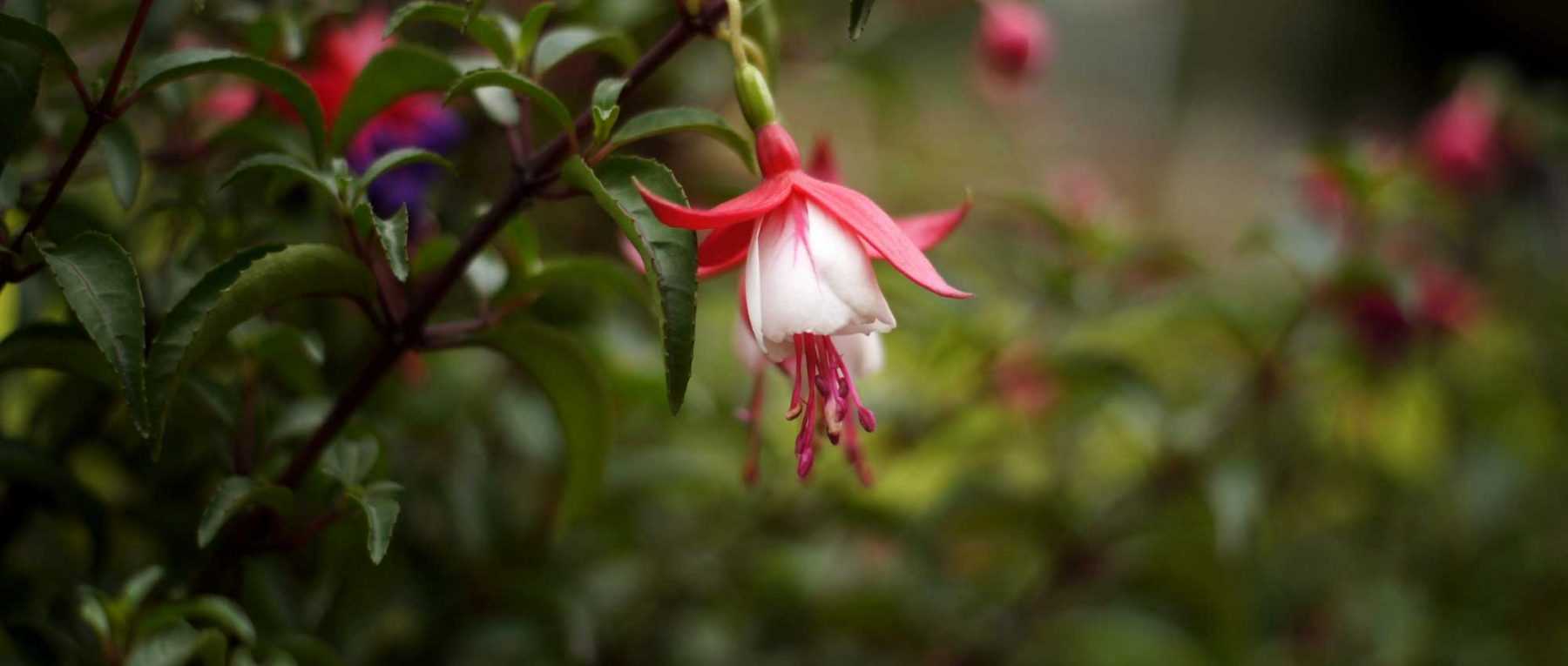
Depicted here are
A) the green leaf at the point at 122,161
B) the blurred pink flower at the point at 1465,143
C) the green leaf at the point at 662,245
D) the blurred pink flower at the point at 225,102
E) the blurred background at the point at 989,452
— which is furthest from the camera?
the blurred pink flower at the point at 1465,143

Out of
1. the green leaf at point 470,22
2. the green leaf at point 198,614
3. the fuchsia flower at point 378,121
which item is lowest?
the green leaf at point 198,614

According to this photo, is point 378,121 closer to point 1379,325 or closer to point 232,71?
point 232,71

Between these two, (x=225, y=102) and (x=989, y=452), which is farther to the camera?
(x=989, y=452)

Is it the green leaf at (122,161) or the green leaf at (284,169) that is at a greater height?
the green leaf at (284,169)

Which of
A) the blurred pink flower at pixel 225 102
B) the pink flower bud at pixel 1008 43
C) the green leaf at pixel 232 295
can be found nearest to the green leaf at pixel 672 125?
the green leaf at pixel 232 295

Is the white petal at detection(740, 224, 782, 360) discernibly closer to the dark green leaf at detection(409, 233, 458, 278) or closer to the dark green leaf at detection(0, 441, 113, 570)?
the dark green leaf at detection(409, 233, 458, 278)

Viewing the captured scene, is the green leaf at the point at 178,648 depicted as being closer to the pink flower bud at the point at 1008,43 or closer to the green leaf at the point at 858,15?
the green leaf at the point at 858,15

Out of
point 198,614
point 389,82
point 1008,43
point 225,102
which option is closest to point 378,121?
point 225,102
